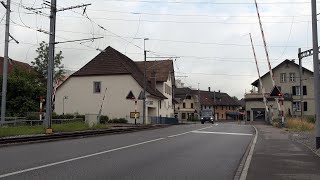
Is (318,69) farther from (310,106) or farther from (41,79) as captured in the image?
(310,106)

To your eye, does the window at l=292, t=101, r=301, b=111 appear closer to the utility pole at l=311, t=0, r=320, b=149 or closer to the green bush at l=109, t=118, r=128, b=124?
the green bush at l=109, t=118, r=128, b=124

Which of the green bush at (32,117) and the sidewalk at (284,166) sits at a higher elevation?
the green bush at (32,117)

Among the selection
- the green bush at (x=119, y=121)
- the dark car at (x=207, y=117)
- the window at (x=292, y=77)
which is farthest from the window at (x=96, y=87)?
the window at (x=292, y=77)

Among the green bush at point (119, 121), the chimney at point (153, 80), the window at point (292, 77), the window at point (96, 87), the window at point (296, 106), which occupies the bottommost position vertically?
the green bush at point (119, 121)

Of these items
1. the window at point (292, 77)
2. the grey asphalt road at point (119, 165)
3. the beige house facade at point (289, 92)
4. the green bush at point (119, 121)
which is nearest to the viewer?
the grey asphalt road at point (119, 165)

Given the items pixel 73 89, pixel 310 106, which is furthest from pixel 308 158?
pixel 310 106

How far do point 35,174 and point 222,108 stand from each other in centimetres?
12807

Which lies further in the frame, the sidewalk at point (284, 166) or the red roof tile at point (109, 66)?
the red roof tile at point (109, 66)

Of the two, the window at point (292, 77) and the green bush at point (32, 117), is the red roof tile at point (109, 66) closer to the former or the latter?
the green bush at point (32, 117)

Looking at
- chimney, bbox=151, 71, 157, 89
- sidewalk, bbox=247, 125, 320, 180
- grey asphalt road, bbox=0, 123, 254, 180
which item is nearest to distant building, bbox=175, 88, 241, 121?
chimney, bbox=151, 71, 157, 89

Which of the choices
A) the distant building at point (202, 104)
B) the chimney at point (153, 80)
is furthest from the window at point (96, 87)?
the distant building at point (202, 104)

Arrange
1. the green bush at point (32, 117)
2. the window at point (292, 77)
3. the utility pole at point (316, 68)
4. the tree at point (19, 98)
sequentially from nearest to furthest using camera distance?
the utility pole at point (316, 68) < the green bush at point (32, 117) < the tree at point (19, 98) < the window at point (292, 77)

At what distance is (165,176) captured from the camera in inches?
423

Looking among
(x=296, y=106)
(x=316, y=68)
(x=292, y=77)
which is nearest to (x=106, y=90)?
(x=292, y=77)
